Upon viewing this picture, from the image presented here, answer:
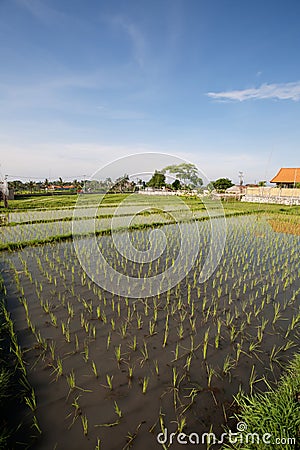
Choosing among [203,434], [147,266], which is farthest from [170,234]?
[203,434]

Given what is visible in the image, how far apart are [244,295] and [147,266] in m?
1.91

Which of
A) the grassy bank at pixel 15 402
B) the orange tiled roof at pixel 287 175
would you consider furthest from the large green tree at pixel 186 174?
the orange tiled roof at pixel 287 175

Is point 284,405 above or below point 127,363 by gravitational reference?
above

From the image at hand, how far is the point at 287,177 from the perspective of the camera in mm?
23719

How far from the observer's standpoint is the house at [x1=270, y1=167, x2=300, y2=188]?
74.4 feet

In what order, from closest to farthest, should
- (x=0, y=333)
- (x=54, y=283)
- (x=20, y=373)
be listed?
(x=20, y=373), (x=0, y=333), (x=54, y=283)

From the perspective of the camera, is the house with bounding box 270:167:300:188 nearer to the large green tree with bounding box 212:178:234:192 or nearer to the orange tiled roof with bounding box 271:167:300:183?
the orange tiled roof with bounding box 271:167:300:183

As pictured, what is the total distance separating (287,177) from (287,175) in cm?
31

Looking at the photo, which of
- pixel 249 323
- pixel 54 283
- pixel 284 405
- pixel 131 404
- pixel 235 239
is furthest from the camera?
pixel 235 239

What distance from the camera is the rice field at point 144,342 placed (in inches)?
65.8

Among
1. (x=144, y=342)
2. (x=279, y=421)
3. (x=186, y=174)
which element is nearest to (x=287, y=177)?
(x=186, y=174)

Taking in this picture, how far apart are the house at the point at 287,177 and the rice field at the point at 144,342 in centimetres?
2161

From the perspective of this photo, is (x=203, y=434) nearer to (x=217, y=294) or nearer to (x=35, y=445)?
(x=35, y=445)

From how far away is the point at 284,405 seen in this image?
4.91 feet
